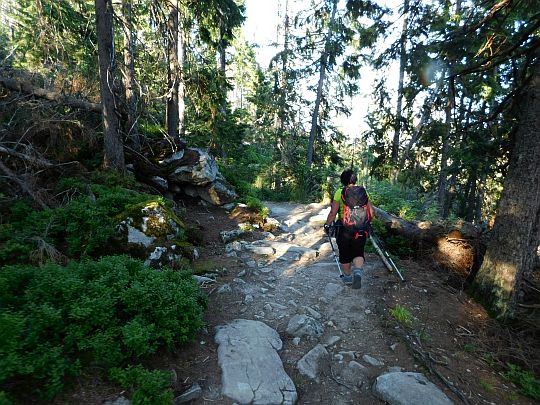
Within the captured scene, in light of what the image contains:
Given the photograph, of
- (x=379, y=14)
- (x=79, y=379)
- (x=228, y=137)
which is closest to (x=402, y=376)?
(x=79, y=379)

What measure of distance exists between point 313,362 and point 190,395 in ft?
5.44

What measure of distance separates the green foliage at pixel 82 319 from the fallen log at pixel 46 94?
279 inches

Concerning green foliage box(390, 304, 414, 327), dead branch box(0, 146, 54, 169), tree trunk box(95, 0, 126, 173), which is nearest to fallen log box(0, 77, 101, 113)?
tree trunk box(95, 0, 126, 173)

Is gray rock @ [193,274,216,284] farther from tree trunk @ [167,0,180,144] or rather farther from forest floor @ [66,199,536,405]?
tree trunk @ [167,0,180,144]

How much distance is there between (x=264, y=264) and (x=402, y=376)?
395cm

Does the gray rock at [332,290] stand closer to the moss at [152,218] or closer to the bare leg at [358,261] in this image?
the bare leg at [358,261]

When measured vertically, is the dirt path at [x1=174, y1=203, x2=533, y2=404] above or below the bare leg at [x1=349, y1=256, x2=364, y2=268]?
below

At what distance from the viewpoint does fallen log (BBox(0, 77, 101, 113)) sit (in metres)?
8.05

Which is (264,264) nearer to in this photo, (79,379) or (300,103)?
(79,379)

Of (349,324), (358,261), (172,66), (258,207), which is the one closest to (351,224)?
(358,261)

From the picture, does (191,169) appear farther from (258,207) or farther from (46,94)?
(46,94)

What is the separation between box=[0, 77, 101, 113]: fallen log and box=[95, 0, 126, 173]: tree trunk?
1.35 m

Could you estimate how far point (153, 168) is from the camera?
1010 cm

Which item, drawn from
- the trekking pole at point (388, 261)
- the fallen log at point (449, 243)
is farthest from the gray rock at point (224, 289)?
the fallen log at point (449, 243)
